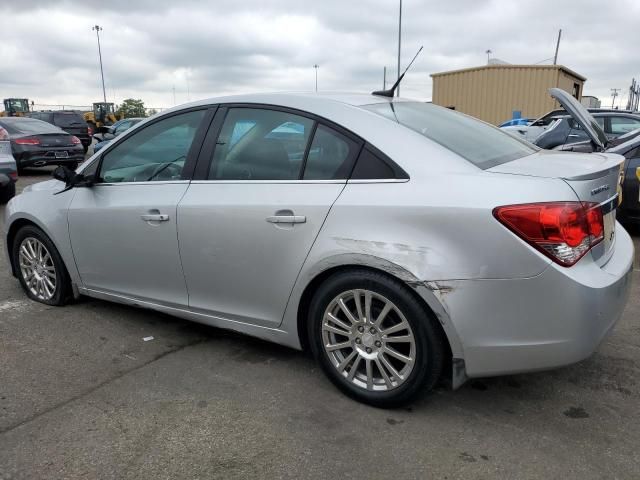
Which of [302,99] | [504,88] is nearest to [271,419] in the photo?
[302,99]

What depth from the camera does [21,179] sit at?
512 inches

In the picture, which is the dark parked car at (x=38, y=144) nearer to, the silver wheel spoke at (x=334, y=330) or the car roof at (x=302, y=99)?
the car roof at (x=302, y=99)

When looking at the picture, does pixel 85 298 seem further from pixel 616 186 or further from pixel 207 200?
pixel 616 186

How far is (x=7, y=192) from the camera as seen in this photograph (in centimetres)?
941

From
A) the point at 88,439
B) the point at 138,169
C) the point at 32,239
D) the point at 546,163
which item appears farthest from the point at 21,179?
the point at 546,163

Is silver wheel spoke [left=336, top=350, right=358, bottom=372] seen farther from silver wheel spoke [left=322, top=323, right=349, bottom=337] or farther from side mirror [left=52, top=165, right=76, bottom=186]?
side mirror [left=52, top=165, right=76, bottom=186]

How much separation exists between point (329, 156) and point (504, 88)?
23.8 meters

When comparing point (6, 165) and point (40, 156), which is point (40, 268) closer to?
point (6, 165)

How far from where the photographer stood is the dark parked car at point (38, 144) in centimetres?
1241

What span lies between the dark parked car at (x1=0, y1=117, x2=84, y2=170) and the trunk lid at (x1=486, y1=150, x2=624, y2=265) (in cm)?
1226

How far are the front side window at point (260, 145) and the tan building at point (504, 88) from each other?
70.3 feet

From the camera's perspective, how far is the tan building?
23.4 m

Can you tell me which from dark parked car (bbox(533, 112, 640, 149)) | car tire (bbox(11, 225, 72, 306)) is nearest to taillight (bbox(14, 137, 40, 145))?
car tire (bbox(11, 225, 72, 306))

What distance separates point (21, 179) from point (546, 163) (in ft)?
43.1
